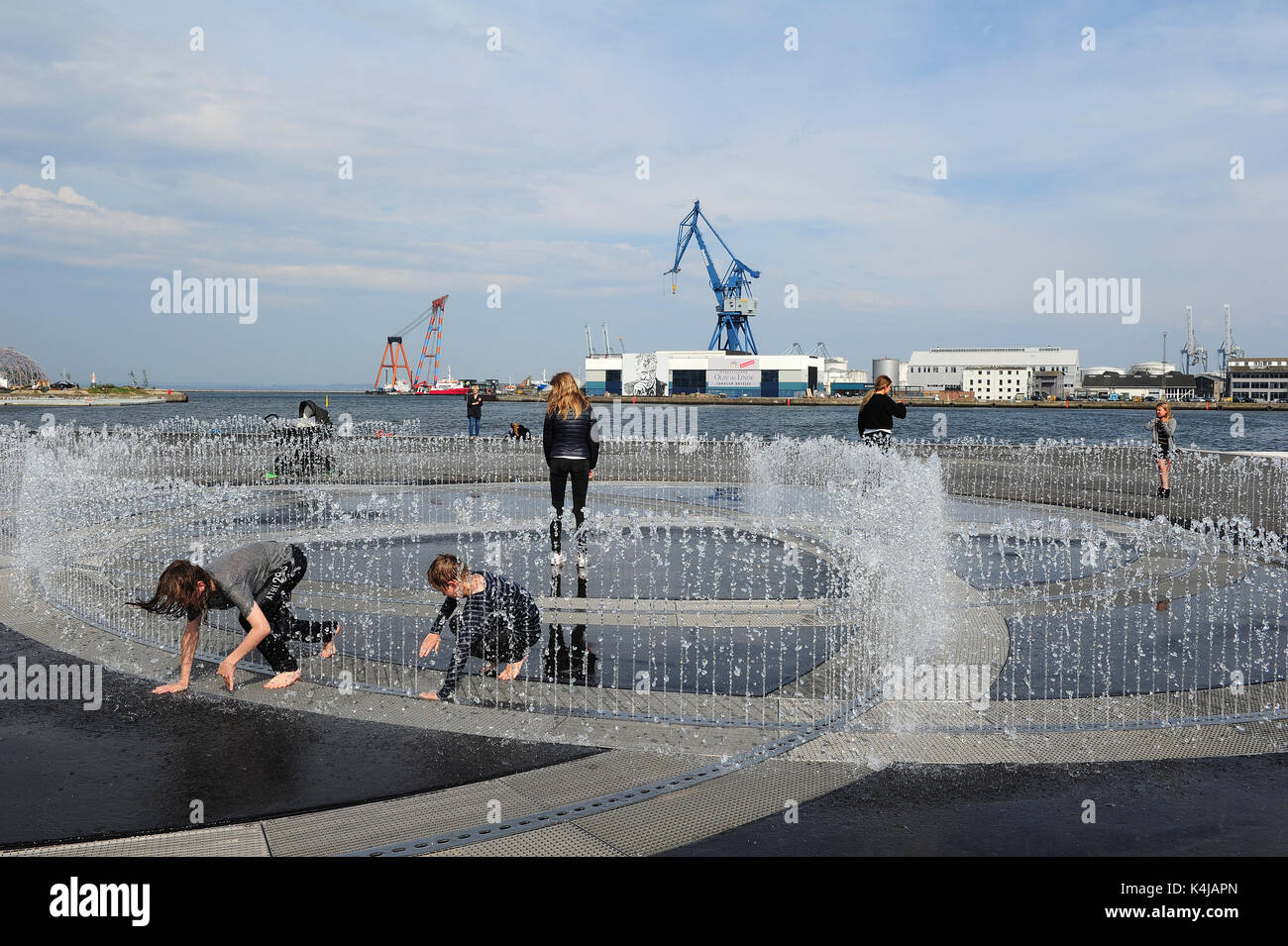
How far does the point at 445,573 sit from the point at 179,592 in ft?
5.26

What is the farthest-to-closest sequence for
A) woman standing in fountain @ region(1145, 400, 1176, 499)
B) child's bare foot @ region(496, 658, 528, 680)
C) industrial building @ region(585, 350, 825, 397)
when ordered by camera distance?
industrial building @ region(585, 350, 825, 397)
woman standing in fountain @ region(1145, 400, 1176, 499)
child's bare foot @ region(496, 658, 528, 680)

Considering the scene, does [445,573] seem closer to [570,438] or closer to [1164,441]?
[570,438]

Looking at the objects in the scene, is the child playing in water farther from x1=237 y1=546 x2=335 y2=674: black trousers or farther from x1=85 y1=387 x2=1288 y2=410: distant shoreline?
x1=85 y1=387 x2=1288 y2=410: distant shoreline

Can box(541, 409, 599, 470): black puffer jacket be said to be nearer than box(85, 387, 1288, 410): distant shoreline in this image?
Yes

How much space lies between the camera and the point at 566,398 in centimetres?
989

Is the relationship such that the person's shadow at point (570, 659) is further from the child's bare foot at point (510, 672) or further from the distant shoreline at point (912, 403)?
the distant shoreline at point (912, 403)

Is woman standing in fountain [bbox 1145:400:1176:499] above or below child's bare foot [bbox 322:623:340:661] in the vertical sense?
above

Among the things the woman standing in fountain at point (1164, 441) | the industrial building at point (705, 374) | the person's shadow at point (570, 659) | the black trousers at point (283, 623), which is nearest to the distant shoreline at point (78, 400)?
the industrial building at point (705, 374)

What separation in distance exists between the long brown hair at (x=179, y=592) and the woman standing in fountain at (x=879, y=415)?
9.77 meters

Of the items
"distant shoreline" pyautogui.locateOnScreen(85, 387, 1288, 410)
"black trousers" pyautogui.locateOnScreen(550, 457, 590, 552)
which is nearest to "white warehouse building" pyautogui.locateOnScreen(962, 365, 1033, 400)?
"distant shoreline" pyautogui.locateOnScreen(85, 387, 1288, 410)

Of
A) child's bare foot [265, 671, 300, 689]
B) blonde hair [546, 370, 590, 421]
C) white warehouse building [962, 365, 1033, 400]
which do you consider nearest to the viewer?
child's bare foot [265, 671, 300, 689]

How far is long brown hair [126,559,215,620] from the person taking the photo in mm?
5535
